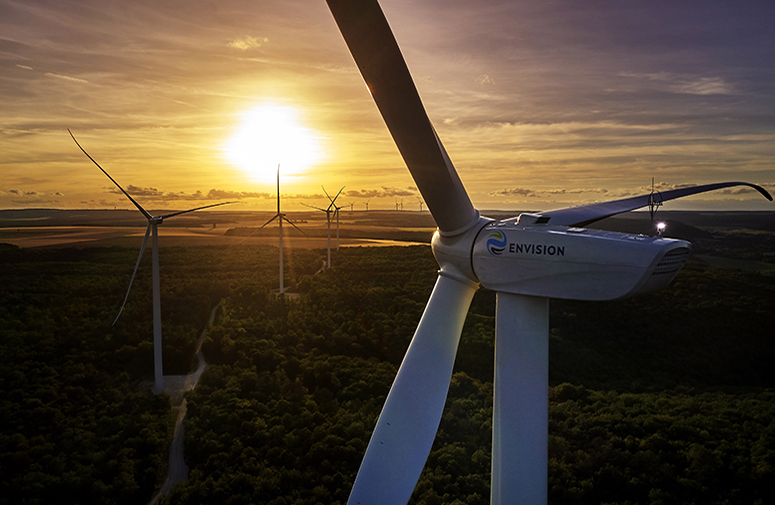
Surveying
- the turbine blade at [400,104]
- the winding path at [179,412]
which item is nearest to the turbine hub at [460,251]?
the turbine blade at [400,104]

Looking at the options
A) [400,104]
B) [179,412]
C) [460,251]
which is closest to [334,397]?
[179,412]

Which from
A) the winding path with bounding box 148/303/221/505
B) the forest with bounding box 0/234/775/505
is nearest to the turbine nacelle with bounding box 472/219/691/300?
the forest with bounding box 0/234/775/505

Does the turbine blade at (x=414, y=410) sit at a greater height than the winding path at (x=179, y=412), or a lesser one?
greater

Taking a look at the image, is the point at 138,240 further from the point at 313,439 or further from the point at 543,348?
the point at 543,348

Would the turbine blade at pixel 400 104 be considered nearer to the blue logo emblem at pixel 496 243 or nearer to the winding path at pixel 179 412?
the blue logo emblem at pixel 496 243

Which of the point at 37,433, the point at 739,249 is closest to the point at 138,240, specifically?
the point at 37,433

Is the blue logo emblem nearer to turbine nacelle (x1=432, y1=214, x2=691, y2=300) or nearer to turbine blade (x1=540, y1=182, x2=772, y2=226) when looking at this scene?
turbine nacelle (x1=432, y1=214, x2=691, y2=300)
